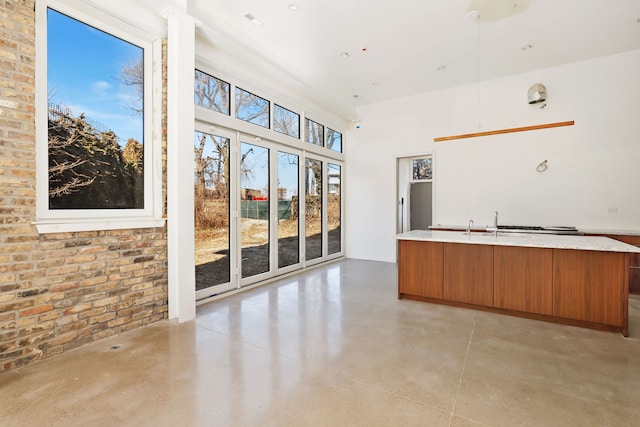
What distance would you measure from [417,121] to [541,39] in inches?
93.9

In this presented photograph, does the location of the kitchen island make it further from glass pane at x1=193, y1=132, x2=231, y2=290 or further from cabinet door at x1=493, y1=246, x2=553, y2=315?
glass pane at x1=193, y1=132, x2=231, y2=290

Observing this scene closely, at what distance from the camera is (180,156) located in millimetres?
3270

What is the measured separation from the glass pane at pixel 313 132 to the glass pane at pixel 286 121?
263mm

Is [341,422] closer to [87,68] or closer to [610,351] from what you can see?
[610,351]

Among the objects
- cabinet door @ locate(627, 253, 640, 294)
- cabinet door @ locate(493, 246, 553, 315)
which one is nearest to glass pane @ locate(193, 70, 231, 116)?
cabinet door @ locate(493, 246, 553, 315)

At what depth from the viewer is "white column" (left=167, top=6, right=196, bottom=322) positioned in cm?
325

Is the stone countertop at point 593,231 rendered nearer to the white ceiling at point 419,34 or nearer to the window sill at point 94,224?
the white ceiling at point 419,34

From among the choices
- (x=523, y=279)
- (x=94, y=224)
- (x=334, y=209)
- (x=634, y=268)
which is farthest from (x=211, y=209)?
(x=634, y=268)

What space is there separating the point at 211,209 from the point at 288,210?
5.43 ft

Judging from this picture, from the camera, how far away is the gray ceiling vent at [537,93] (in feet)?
16.5

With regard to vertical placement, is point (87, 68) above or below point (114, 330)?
above

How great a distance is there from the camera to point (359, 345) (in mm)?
2740

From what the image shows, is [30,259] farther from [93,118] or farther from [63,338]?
[93,118]

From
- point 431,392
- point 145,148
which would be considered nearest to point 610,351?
point 431,392
